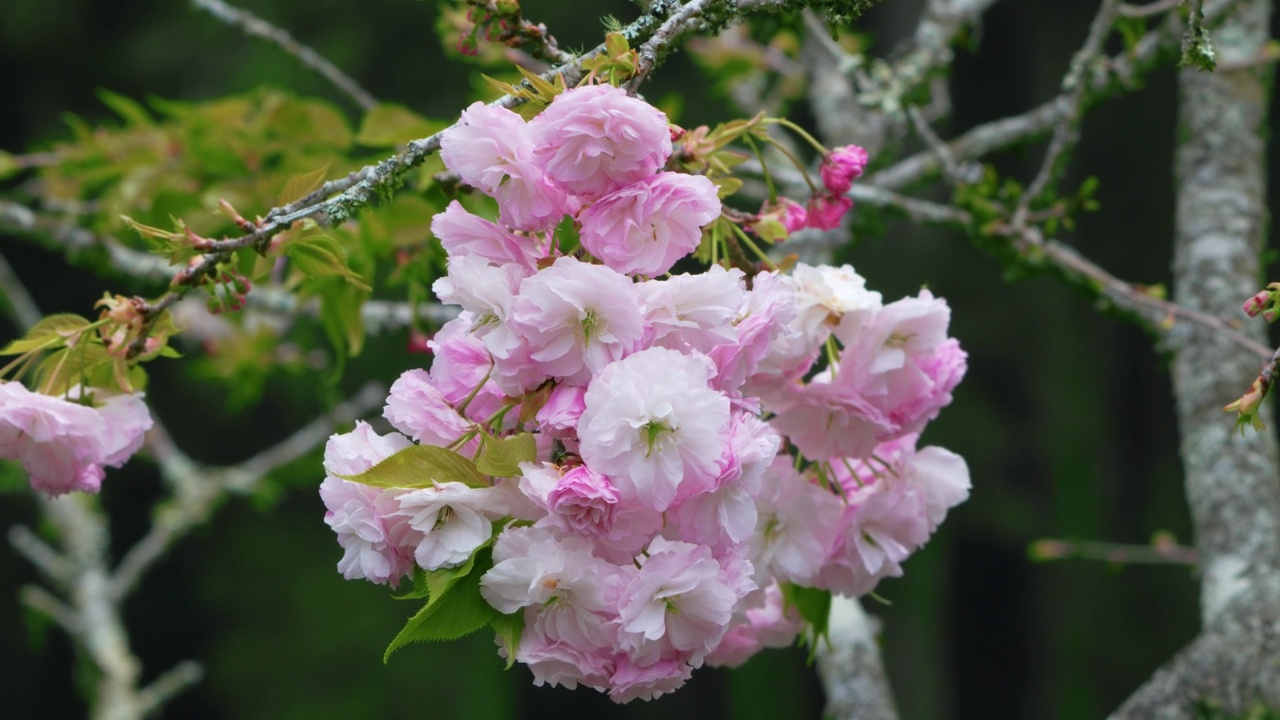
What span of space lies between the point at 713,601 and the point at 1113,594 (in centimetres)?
601

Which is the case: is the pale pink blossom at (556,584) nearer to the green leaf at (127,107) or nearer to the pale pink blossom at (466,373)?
the pale pink blossom at (466,373)

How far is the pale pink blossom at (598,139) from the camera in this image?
0.62 meters

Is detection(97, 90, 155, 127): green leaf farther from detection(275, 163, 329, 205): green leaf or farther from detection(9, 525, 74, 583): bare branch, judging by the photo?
detection(9, 525, 74, 583): bare branch

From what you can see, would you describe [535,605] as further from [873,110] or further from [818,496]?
[873,110]

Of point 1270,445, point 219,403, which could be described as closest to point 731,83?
point 1270,445

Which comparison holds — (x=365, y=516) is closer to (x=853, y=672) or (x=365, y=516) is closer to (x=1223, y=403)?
(x=853, y=672)

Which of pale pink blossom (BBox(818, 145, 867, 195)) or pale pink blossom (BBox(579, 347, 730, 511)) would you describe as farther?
pale pink blossom (BBox(818, 145, 867, 195))

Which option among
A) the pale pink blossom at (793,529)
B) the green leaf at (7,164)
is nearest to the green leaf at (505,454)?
the pale pink blossom at (793,529)

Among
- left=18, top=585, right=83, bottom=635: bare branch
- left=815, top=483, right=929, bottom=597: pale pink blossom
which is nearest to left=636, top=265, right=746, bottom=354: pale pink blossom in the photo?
left=815, top=483, right=929, bottom=597: pale pink blossom

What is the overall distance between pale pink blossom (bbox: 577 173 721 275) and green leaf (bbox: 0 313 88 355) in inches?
16.4

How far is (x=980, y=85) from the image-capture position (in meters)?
6.34

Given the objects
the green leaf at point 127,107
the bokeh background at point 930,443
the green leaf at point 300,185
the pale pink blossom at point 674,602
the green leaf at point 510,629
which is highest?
the green leaf at point 300,185

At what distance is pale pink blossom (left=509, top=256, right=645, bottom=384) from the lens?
0.61 metres

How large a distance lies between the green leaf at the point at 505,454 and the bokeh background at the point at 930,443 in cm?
462
